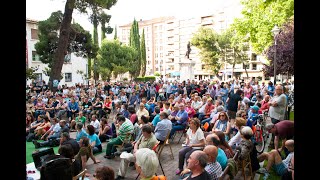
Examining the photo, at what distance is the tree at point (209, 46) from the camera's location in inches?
2153

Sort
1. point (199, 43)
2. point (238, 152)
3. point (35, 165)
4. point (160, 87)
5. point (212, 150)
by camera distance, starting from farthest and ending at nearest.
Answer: point (199, 43), point (160, 87), point (35, 165), point (238, 152), point (212, 150)

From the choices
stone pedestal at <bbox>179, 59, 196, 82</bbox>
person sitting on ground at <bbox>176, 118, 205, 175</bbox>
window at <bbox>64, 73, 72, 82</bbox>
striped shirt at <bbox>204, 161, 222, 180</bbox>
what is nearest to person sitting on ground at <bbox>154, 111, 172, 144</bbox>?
person sitting on ground at <bbox>176, 118, 205, 175</bbox>

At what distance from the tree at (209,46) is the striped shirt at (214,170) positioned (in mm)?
51211

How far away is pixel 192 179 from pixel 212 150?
0.91 m

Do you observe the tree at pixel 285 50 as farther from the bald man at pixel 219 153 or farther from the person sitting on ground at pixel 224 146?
the bald man at pixel 219 153

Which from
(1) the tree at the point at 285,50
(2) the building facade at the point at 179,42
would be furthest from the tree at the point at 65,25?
(2) the building facade at the point at 179,42

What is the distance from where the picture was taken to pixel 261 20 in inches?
1117

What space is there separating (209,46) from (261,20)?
27.3 m

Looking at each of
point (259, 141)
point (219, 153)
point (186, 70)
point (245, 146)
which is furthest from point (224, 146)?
point (186, 70)

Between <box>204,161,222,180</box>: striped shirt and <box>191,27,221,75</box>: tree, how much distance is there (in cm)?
5121
